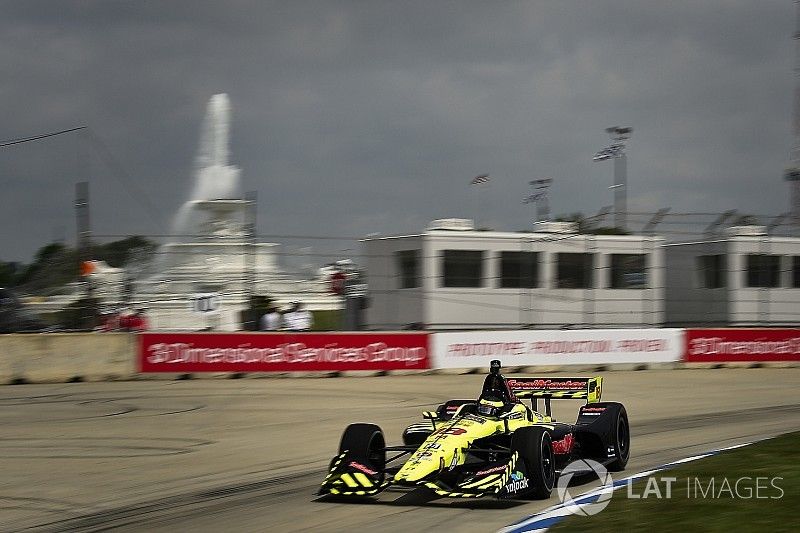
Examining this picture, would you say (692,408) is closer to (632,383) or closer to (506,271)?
(632,383)

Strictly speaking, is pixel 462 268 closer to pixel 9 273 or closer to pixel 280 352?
pixel 280 352

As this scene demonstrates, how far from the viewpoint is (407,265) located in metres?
28.4

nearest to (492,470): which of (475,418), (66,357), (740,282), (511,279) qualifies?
(475,418)

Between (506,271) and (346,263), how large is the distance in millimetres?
5383

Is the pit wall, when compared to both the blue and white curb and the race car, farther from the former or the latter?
the blue and white curb

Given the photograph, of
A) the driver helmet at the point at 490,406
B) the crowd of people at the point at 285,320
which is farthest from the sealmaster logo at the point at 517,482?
the crowd of people at the point at 285,320

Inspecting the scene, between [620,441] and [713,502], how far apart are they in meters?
2.75

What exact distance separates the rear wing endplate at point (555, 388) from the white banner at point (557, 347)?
1292 centimetres

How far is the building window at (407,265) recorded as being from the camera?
2809 cm

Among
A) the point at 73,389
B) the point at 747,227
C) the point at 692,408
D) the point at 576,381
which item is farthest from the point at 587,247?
the point at 576,381

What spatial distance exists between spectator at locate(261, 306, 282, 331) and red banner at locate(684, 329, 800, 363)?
1080 cm

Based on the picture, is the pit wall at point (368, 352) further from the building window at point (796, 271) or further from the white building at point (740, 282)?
the building window at point (796, 271)

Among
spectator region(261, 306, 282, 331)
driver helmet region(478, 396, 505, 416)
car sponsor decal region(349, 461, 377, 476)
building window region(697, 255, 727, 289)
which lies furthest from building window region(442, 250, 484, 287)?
car sponsor decal region(349, 461, 377, 476)

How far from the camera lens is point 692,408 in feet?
58.9
